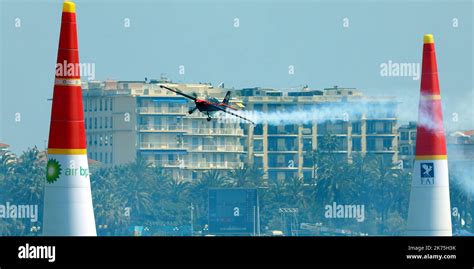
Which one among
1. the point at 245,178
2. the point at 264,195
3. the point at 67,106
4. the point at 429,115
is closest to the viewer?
the point at 67,106

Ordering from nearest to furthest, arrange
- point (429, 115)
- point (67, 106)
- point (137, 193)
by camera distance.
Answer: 1. point (67, 106)
2. point (429, 115)
3. point (137, 193)

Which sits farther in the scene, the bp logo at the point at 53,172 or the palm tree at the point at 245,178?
the palm tree at the point at 245,178

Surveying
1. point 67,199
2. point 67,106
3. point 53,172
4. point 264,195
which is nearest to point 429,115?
point 67,106

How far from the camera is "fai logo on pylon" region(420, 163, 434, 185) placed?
5394 cm

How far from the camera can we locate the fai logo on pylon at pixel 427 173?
53938mm

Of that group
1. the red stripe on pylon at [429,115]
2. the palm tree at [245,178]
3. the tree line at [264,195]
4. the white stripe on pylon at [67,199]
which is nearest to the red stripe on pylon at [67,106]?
the white stripe on pylon at [67,199]

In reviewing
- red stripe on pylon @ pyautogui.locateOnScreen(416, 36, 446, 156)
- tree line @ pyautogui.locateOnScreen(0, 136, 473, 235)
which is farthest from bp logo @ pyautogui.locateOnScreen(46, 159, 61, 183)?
tree line @ pyautogui.locateOnScreen(0, 136, 473, 235)

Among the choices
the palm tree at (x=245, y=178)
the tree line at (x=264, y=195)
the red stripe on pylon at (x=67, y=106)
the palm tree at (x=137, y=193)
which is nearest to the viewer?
the red stripe on pylon at (x=67, y=106)

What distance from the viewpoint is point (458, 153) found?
191375 mm

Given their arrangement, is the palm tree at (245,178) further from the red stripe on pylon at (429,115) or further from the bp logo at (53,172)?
the bp logo at (53,172)

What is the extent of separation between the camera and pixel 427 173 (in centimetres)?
5406

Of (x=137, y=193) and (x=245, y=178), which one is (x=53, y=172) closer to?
(x=137, y=193)

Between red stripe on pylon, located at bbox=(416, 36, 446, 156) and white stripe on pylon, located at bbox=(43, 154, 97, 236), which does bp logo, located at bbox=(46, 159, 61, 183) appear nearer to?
white stripe on pylon, located at bbox=(43, 154, 97, 236)
